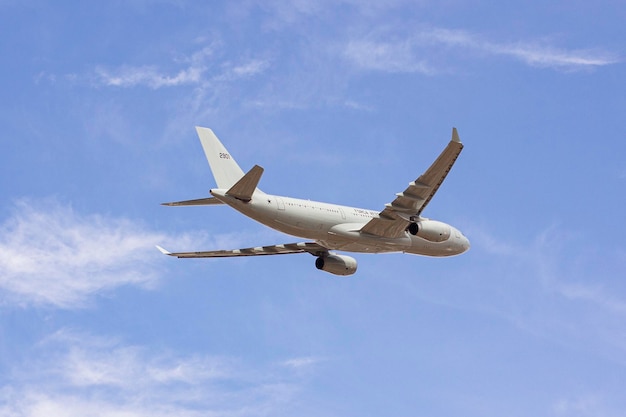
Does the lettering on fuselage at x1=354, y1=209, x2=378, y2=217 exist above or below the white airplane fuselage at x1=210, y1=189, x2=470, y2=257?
above

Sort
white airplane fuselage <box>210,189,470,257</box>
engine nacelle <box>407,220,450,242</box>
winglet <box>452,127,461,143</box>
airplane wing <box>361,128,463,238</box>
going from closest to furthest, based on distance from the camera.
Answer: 1. winglet <box>452,127,461,143</box>
2. airplane wing <box>361,128,463,238</box>
3. white airplane fuselage <box>210,189,470,257</box>
4. engine nacelle <box>407,220,450,242</box>

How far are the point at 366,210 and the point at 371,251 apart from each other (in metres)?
2.48

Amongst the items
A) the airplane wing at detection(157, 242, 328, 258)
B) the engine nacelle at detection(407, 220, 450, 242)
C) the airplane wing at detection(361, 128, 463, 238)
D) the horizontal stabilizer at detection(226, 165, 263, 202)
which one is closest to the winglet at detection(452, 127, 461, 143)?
the airplane wing at detection(361, 128, 463, 238)

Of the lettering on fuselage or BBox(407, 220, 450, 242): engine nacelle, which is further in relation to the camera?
the lettering on fuselage

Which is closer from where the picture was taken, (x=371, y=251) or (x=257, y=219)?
(x=257, y=219)

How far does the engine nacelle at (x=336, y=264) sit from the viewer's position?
60.9 m

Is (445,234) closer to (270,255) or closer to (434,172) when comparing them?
(434,172)

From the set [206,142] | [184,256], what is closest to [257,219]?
[206,142]

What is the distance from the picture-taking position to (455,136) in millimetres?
50375

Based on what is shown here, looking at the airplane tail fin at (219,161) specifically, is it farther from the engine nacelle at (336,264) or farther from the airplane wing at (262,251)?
the engine nacelle at (336,264)

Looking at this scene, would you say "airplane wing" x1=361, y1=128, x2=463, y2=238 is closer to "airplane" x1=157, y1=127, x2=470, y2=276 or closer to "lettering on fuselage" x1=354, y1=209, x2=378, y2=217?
"airplane" x1=157, y1=127, x2=470, y2=276

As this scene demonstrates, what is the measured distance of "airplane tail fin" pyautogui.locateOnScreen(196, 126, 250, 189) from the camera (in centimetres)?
5419

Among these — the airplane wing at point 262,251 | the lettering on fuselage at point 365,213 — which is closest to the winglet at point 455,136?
the lettering on fuselage at point 365,213

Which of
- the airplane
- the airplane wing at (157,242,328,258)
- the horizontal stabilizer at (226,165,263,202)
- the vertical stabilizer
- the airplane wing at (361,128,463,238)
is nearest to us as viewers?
the horizontal stabilizer at (226,165,263,202)
